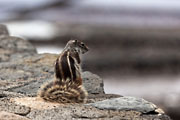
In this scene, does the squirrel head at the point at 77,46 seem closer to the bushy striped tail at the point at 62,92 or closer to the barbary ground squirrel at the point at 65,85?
the barbary ground squirrel at the point at 65,85

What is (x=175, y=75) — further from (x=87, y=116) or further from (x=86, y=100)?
(x=87, y=116)

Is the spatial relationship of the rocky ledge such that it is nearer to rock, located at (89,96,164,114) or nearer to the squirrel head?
rock, located at (89,96,164,114)

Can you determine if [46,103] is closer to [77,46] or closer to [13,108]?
[13,108]

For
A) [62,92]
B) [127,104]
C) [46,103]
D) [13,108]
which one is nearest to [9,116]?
[13,108]

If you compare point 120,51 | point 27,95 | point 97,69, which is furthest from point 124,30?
point 27,95

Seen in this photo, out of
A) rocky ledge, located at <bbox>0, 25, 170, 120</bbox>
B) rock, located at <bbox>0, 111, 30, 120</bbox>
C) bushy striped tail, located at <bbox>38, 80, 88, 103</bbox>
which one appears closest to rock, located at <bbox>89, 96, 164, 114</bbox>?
rocky ledge, located at <bbox>0, 25, 170, 120</bbox>

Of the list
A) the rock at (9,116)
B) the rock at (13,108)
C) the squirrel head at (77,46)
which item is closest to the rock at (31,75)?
the squirrel head at (77,46)

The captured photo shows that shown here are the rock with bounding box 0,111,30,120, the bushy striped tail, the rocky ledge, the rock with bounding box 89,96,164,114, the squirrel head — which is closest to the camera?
the rock with bounding box 0,111,30,120
